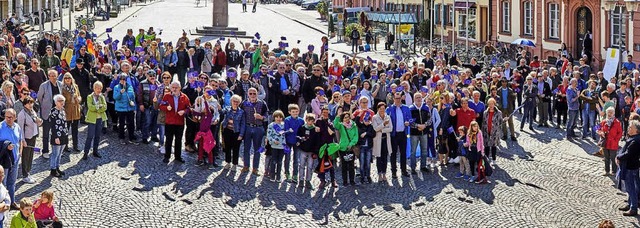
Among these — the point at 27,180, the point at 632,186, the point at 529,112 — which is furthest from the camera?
the point at 529,112

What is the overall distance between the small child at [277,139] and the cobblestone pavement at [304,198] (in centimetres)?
36

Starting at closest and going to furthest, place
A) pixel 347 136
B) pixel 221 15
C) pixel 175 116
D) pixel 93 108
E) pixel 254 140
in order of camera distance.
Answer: pixel 347 136, pixel 254 140, pixel 93 108, pixel 175 116, pixel 221 15

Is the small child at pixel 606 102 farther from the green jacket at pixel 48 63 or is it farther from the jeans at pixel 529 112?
the green jacket at pixel 48 63

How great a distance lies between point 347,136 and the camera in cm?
1670

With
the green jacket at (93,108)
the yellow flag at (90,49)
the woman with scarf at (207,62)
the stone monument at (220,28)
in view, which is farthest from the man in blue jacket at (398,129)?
the stone monument at (220,28)

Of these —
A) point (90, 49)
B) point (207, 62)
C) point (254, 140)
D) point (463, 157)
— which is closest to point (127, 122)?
point (254, 140)

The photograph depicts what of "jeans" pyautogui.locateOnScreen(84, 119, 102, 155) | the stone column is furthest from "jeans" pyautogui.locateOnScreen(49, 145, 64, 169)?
the stone column

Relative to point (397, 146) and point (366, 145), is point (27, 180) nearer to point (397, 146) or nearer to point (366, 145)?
point (366, 145)

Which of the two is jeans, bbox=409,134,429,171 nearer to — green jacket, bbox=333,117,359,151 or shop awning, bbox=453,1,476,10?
green jacket, bbox=333,117,359,151

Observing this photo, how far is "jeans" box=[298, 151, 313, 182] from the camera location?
16.8 metres

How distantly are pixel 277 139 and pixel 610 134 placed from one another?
19.7 ft

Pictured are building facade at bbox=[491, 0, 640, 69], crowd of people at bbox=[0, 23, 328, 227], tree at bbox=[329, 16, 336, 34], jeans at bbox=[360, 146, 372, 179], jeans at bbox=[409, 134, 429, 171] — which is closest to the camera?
crowd of people at bbox=[0, 23, 328, 227]

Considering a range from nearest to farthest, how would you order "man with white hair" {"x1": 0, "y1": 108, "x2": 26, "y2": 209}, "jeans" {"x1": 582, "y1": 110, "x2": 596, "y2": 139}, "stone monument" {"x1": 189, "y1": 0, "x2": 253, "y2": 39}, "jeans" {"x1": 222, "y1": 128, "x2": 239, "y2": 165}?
"man with white hair" {"x1": 0, "y1": 108, "x2": 26, "y2": 209} < "jeans" {"x1": 222, "y1": 128, "x2": 239, "y2": 165} < "jeans" {"x1": 582, "y1": 110, "x2": 596, "y2": 139} < "stone monument" {"x1": 189, "y1": 0, "x2": 253, "y2": 39}

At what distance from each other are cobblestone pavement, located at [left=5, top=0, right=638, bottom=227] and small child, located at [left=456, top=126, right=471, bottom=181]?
0.26 m
